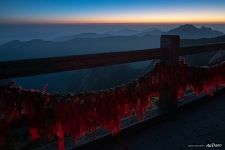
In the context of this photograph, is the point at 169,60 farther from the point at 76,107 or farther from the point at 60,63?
the point at 60,63

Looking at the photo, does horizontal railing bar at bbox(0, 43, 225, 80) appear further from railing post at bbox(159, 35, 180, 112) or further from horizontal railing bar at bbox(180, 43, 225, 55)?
horizontal railing bar at bbox(180, 43, 225, 55)

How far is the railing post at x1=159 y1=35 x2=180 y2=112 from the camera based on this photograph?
5719mm

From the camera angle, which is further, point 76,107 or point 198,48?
point 198,48

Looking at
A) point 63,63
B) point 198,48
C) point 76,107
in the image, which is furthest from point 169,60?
point 63,63

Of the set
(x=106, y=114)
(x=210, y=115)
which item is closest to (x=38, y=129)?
(x=106, y=114)

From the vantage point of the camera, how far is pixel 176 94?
6094 millimetres

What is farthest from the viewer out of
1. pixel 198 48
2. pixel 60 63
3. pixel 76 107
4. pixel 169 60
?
pixel 198 48

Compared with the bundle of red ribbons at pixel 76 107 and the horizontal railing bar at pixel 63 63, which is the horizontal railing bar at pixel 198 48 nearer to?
the bundle of red ribbons at pixel 76 107

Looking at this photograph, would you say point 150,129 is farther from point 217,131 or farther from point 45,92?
point 45,92

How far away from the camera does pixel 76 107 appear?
4105 millimetres

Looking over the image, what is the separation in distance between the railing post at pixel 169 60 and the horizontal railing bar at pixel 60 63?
91 cm

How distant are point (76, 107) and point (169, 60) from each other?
227 centimetres

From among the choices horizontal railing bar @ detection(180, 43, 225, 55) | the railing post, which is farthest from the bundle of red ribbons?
horizontal railing bar @ detection(180, 43, 225, 55)

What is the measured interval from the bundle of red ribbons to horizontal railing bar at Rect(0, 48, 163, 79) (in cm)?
20
